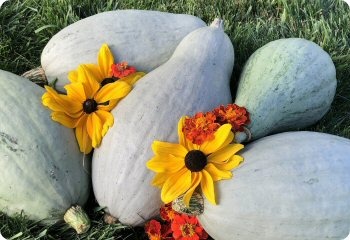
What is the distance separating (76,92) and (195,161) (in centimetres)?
47

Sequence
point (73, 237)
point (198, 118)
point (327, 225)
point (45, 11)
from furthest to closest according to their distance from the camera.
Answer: point (45, 11) < point (73, 237) < point (198, 118) < point (327, 225)

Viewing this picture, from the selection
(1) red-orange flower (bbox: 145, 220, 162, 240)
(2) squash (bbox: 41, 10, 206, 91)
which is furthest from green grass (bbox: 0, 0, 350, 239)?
(1) red-orange flower (bbox: 145, 220, 162, 240)

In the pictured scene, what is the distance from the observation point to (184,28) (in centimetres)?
213

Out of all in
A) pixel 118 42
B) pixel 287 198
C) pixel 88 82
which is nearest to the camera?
pixel 287 198

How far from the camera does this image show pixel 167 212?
1.83m

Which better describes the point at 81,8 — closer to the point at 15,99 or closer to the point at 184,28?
the point at 184,28

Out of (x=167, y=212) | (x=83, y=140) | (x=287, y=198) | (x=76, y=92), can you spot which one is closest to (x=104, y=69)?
(x=76, y=92)

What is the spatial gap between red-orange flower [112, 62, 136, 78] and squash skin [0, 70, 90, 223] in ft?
0.82

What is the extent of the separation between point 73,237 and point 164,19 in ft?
2.67

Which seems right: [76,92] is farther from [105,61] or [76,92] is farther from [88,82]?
[105,61]

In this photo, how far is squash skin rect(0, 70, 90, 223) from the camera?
174 cm

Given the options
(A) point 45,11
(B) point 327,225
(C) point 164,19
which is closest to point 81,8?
(A) point 45,11

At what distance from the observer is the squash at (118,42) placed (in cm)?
203

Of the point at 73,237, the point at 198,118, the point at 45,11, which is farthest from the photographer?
the point at 45,11
